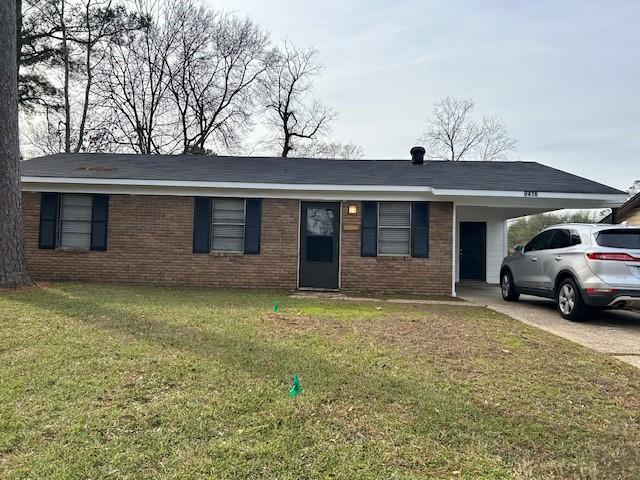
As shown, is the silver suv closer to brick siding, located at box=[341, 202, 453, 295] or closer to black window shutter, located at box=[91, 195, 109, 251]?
Result: brick siding, located at box=[341, 202, 453, 295]

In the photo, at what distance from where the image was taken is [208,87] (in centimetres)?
2553

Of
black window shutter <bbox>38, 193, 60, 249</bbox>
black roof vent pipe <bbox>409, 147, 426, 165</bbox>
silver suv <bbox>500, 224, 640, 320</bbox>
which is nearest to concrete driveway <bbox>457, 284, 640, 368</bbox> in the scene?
silver suv <bbox>500, 224, 640, 320</bbox>

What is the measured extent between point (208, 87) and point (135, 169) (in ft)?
55.0

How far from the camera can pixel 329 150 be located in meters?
30.1

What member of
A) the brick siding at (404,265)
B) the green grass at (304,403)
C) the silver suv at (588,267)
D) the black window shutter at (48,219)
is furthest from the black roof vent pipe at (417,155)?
the black window shutter at (48,219)

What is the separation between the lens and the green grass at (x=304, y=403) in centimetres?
224

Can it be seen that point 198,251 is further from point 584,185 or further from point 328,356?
point 584,185

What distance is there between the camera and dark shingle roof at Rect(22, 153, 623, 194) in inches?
381

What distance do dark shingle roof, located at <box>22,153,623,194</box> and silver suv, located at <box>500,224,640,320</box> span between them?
7.30 feet

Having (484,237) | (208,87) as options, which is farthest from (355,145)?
(484,237)

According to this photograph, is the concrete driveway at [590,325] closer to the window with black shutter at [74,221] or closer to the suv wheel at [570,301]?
the suv wheel at [570,301]

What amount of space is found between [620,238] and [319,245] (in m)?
6.06

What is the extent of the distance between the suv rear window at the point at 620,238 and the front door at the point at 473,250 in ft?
23.0

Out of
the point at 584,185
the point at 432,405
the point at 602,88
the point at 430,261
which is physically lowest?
the point at 432,405
